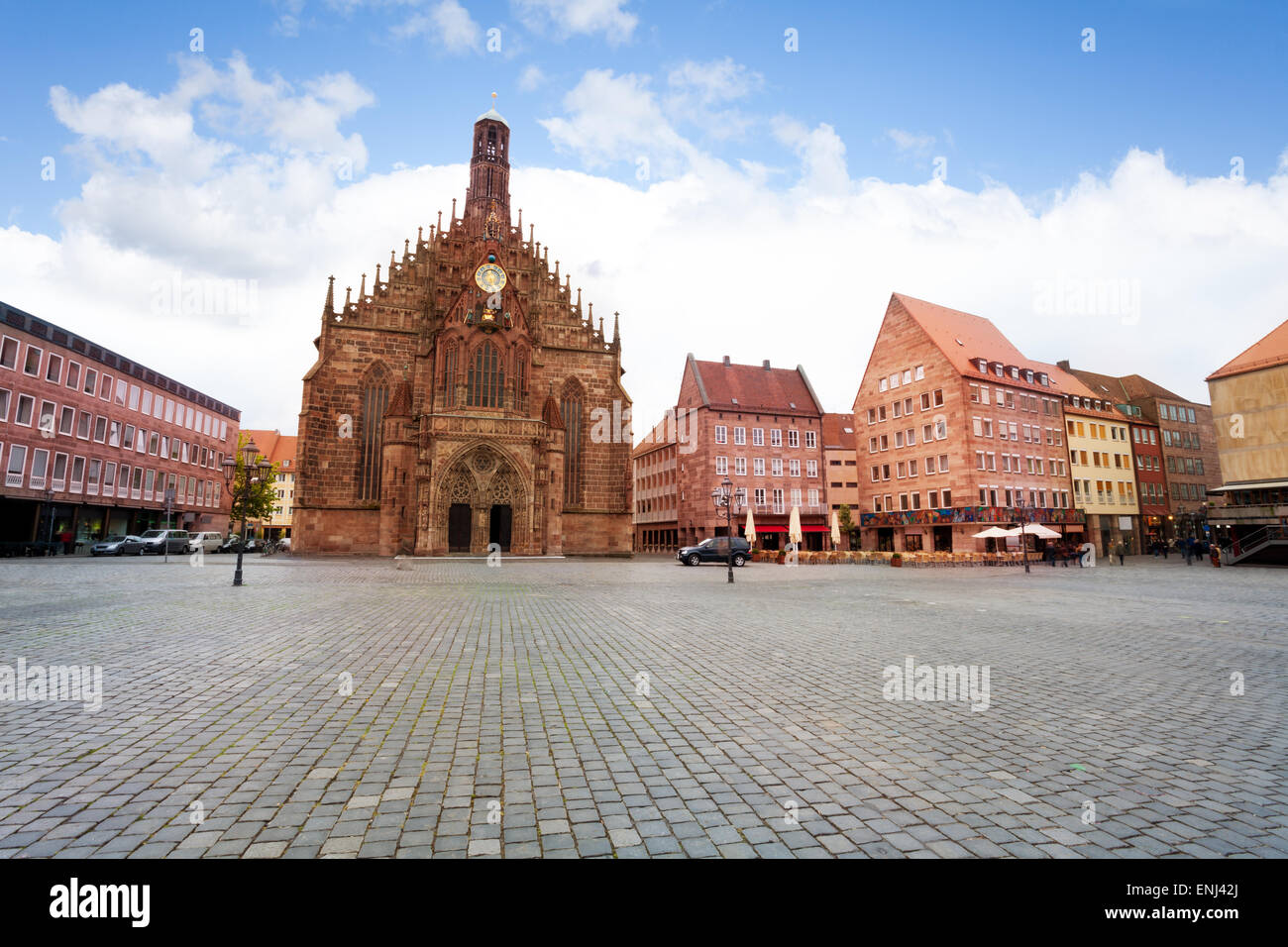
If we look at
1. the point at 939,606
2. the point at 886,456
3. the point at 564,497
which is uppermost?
the point at 886,456

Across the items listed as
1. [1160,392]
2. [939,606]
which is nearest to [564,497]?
[939,606]

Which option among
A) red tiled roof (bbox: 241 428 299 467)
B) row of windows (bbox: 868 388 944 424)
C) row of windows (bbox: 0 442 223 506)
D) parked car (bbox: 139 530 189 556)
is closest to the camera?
parked car (bbox: 139 530 189 556)

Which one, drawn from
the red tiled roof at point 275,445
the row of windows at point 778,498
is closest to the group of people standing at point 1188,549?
the row of windows at point 778,498

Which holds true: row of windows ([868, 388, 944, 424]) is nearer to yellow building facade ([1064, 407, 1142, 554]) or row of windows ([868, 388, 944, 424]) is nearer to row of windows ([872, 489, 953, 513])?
row of windows ([872, 489, 953, 513])

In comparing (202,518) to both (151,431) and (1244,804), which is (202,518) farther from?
(1244,804)

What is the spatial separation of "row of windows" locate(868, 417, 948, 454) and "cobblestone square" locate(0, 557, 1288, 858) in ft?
125

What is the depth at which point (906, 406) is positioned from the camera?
48281 mm

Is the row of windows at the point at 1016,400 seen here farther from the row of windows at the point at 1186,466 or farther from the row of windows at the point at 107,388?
the row of windows at the point at 107,388

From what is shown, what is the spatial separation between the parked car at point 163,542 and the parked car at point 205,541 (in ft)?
1.27

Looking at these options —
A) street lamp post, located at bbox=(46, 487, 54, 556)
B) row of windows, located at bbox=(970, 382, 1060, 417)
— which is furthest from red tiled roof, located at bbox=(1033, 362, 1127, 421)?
street lamp post, located at bbox=(46, 487, 54, 556)

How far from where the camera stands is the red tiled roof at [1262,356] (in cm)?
3575

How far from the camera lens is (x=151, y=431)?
47.4 meters

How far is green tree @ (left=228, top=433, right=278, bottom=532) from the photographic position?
16641mm
